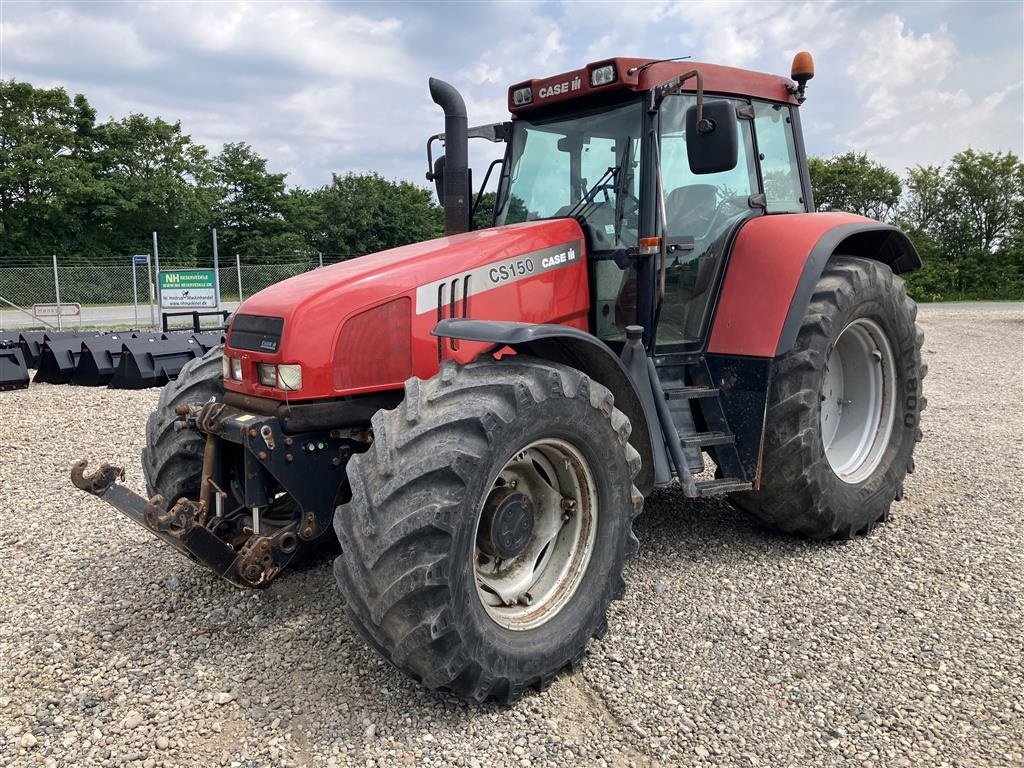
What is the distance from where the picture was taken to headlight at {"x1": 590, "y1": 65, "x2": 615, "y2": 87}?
150 inches

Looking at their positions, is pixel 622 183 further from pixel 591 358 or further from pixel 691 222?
pixel 591 358

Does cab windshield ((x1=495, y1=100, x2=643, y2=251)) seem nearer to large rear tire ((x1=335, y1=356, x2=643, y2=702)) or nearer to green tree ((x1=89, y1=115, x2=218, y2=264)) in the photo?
large rear tire ((x1=335, y1=356, x2=643, y2=702))

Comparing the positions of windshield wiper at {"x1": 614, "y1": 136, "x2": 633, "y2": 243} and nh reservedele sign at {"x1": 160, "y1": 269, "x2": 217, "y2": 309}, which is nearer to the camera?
windshield wiper at {"x1": 614, "y1": 136, "x2": 633, "y2": 243}

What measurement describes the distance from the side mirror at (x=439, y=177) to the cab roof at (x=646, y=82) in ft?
1.81


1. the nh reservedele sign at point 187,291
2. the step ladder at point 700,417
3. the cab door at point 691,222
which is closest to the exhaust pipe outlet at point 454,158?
the cab door at point 691,222

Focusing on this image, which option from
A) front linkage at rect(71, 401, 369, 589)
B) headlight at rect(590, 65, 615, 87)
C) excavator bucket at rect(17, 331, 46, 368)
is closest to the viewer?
front linkage at rect(71, 401, 369, 589)

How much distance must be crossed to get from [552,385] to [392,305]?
82 centimetres

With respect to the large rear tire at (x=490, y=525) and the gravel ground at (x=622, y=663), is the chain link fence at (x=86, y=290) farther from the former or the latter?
the large rear tire at (x=490, y=525)

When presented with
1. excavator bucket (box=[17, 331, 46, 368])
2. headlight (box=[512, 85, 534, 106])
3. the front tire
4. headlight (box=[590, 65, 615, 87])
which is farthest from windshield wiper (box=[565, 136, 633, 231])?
excavator bucket (box=[17, 331, 46, 368])

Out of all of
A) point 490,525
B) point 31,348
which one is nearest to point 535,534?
point 490,525

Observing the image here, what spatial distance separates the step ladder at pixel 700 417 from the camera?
12.9ft

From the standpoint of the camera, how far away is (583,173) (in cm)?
412

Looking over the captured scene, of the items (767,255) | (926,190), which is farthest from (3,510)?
(926,190)

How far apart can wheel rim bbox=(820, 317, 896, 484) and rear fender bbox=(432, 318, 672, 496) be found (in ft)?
4.98
